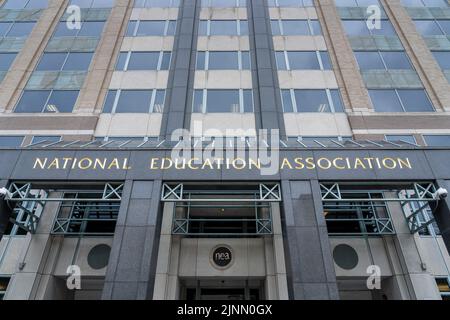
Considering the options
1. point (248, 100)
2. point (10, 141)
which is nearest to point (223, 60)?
point (248, 100)

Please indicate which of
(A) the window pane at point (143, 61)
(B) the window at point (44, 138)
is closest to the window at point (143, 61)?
(A) the window pane at point (143, 61)

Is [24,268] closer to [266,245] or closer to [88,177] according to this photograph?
[88,177]

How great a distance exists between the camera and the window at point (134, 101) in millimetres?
15938

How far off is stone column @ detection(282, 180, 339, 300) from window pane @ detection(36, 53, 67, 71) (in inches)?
619

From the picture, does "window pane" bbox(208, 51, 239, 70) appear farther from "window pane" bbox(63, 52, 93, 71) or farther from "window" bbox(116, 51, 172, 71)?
"window pane" bbox(63, 52, 93, 71)

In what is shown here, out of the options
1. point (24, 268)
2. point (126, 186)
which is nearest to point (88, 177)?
point (126, 186)

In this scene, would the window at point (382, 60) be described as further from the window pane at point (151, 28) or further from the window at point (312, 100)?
the window pane at point (151, 28)

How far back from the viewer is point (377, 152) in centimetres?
1120

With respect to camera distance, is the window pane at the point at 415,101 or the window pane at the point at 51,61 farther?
the window pane at the point at 51,61

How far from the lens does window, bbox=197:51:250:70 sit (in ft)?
57.6

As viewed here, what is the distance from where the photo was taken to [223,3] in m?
20.7

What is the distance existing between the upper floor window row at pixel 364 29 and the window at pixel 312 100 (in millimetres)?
5625

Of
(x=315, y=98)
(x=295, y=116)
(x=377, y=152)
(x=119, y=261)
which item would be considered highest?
(x=315, y=98)

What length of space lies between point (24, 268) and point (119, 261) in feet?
18.0
